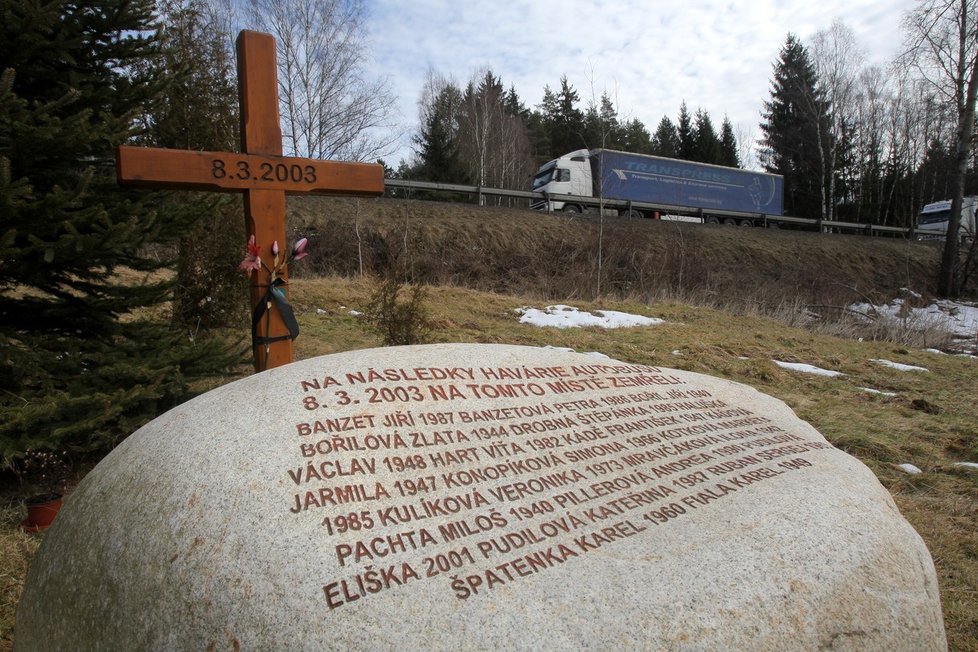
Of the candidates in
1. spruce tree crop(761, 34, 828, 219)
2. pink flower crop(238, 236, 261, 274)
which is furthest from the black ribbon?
spruce tree crop(761, 34, 828, 219)

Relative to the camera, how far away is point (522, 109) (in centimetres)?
4812

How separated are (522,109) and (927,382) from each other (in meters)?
44.9

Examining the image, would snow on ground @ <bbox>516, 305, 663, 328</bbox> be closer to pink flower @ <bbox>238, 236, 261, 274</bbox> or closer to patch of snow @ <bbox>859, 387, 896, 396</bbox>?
patch of snow @ <bbox>859, 387, 896, 396</bbox>

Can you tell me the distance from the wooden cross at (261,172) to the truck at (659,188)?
1695 cm

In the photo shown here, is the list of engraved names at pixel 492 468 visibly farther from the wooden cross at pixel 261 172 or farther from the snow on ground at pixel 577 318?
the snow on ground at pixel 577 318

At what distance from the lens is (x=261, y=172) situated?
11.7 feet

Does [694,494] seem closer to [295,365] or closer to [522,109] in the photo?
[295,365]

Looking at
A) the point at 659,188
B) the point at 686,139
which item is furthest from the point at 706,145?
the point at 659,188

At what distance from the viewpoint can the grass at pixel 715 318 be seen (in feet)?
12.4

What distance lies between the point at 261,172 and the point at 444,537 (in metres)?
2.80

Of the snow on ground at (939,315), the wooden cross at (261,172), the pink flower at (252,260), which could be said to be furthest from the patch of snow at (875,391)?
the snow on ground at (939,315)

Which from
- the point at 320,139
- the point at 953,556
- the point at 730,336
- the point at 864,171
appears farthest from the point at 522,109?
the point at 953,556

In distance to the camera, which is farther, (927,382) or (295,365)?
(927,382)

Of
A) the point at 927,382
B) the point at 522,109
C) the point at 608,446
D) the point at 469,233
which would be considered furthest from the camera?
the point at 522,109
